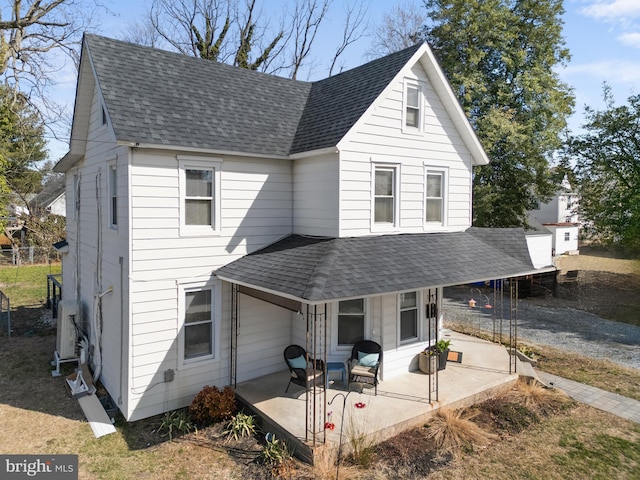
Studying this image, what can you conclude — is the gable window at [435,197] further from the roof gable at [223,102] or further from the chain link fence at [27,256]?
the chain link fence at [27,256]

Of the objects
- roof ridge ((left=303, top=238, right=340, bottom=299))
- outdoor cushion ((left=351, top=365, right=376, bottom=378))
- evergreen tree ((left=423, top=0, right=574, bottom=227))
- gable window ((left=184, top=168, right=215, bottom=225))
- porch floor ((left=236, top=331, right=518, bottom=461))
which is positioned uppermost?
evergreen tree ((left=423, top=0, right=574, bottom=227))

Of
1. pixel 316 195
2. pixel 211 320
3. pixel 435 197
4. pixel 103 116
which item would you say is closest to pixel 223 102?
pixel 103 116

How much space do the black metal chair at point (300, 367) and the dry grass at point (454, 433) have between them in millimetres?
2667

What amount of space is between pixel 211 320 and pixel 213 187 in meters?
3.26

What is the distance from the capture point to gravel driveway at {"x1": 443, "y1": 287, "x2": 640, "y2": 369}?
14.3m

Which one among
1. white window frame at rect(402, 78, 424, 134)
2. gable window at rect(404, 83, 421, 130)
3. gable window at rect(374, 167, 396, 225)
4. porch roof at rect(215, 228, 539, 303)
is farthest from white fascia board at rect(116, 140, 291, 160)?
gable window at rect(404, 83, 421, 130)

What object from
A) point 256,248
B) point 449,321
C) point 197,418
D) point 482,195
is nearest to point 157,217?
point 256,248

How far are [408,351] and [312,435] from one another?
13.8 feet

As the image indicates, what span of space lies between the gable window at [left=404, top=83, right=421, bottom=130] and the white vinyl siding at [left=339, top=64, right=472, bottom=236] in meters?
0.16

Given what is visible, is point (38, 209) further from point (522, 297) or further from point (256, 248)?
point (522, 297)

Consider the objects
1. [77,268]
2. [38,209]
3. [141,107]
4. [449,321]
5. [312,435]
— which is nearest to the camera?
[312,435]

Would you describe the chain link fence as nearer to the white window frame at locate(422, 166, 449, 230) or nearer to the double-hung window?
the double-hung window

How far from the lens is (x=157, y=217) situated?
9195mm

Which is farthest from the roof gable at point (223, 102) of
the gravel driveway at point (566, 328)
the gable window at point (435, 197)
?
the gravel driveway at point (566, 328)
